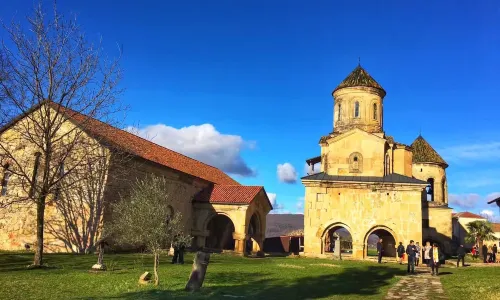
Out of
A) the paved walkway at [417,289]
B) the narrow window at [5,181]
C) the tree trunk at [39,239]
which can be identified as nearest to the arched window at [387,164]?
the paved walkway at [417,289]

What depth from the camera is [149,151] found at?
26594mm

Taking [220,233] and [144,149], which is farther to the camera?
[220,233]

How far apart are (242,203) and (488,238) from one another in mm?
24767

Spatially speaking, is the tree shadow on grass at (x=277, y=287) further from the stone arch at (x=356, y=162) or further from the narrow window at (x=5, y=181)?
the narrow window at (x=5, y=181)

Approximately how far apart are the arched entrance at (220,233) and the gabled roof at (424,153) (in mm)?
17644

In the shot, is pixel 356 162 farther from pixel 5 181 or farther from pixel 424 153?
Result: pixel 5 181

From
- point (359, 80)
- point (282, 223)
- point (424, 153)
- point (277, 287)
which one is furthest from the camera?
point (282, 223)

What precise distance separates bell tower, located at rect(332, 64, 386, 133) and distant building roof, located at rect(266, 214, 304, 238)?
52.9m

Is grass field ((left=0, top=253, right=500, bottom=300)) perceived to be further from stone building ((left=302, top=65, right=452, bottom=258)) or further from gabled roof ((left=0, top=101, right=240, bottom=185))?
stone building ((left=302, top=65, right=452, bottom=258))

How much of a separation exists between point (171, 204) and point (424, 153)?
24312 millimetres

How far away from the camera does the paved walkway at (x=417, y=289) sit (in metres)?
12.0

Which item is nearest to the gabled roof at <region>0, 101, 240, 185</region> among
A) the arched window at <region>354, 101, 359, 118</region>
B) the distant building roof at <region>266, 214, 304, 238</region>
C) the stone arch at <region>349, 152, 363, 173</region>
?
the stone arch at <region>349, 152, 363, 173</region>

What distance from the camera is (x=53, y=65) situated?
15680 mm

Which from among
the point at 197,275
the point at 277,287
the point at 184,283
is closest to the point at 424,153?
the point at 277,287
